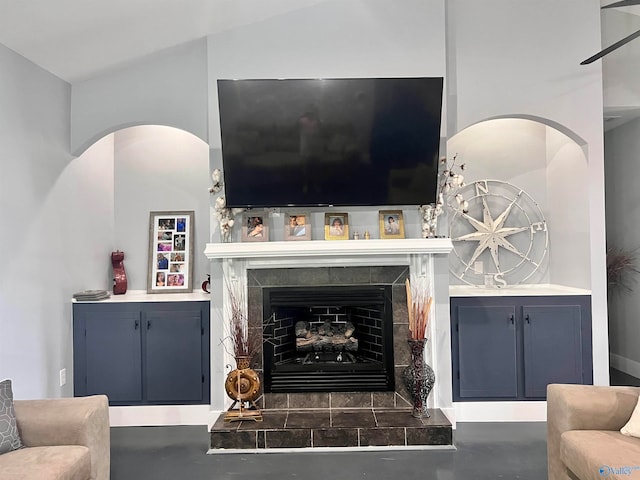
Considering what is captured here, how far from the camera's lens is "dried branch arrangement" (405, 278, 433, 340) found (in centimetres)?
343

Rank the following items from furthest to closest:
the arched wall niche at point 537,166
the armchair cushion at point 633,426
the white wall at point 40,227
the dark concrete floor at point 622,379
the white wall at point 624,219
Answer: the white wall at point 624,219 → the dark concrete floor at point 622,379 → the arched wall niche at point 537,166 → the white wall at point 40,227 → the armchair cushion at point 633,426

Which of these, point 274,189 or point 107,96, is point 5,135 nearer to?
point 107,96

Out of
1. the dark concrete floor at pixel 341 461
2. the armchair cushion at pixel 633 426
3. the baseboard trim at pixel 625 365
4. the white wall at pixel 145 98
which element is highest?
the white wall at pixel 145 98

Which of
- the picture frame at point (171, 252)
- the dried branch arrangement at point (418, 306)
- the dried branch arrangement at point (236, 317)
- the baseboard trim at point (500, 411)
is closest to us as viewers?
the dried branch arrangement at point (418, 306)

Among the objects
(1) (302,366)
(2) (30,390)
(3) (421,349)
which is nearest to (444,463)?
(3) (421,349)

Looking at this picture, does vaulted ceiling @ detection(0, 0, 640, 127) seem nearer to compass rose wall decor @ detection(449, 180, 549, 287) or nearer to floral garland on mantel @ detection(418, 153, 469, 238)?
floral garland on mantel @ detection(418, 153, 469, 238)

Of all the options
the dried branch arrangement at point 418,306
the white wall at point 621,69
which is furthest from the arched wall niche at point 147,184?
the white wall at point 621,69

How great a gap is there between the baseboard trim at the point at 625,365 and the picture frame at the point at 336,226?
3.35 meters

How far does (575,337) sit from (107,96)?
4.25 metres

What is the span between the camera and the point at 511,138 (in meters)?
4.45

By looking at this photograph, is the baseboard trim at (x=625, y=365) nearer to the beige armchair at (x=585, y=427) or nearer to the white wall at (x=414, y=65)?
the white wall at (x=414, y=65)

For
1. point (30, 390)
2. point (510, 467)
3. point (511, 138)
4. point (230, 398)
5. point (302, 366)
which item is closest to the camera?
point (510, 467)

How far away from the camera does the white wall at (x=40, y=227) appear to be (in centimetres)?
308

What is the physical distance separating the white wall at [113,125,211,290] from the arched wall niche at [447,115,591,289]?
2.40m
